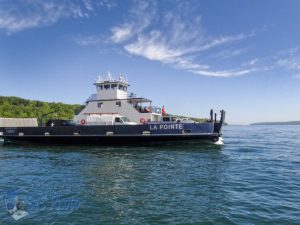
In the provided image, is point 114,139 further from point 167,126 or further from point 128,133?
point 167,126

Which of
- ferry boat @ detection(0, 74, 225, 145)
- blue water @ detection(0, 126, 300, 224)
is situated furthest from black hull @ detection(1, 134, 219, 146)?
blue water @ detection(0, 126, 300, 224)

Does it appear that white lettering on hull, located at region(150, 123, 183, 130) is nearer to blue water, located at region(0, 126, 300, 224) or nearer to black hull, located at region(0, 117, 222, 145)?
black hull, located at region(0, 117, 222, 145)

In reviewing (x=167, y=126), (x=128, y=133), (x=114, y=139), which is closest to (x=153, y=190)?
(x=167, y=126)

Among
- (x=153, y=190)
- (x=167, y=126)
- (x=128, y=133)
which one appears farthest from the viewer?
(x=128, y=133)

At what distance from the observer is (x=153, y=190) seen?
10.2 meters

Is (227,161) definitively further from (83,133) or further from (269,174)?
(83,133)

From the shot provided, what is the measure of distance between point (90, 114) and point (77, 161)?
10058 millimetres

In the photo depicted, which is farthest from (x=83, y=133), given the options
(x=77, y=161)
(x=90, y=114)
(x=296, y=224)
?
(x=296, y=224)

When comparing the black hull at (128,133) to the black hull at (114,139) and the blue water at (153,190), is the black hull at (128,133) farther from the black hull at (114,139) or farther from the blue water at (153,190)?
the blue water at (153,190)

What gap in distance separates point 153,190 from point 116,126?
14.0 m

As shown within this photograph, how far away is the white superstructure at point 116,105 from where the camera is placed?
26581 millimetres

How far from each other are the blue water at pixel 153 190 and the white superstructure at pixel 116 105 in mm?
9594

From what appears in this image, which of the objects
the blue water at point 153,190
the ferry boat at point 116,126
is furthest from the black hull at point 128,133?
the blue water at point 153,190

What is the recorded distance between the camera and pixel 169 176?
12.5 meters
